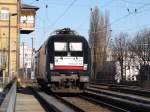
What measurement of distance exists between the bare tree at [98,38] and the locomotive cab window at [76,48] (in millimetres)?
49685

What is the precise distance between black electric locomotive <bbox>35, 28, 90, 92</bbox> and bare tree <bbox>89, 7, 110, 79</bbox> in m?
49.8

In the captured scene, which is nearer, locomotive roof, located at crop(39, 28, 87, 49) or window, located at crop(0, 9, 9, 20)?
locomotive roof, located at crop(39, 28, 87, 49)

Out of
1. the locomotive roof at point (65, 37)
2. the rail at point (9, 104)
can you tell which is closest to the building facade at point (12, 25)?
the locomotive roof at point (65, 37)

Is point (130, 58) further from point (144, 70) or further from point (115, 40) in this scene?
point (144, 70)

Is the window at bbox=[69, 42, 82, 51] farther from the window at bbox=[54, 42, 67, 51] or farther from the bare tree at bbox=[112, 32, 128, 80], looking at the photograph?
the bare tree at bbox=[112, 32, 128, 80]

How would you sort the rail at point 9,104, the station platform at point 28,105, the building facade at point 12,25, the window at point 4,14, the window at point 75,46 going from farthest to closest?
the window at point 4,14 → the building facade at point 12,25 → the window at point 75,46 → the station platform at point 28,105 → the rail at point 9,104

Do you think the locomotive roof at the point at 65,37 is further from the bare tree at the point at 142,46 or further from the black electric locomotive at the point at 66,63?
the bare tree at the point at 142,46

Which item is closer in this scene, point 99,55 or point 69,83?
point 69,83

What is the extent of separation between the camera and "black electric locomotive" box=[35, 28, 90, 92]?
105 feet

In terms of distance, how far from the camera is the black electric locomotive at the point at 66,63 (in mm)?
32156

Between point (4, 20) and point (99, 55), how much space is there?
1613 centimetres

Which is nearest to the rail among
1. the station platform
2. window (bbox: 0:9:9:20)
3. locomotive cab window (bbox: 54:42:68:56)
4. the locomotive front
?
the station platform

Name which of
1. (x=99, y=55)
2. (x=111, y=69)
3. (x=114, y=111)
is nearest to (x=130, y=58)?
(x=111, y=69)

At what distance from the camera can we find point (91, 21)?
87.2 m
